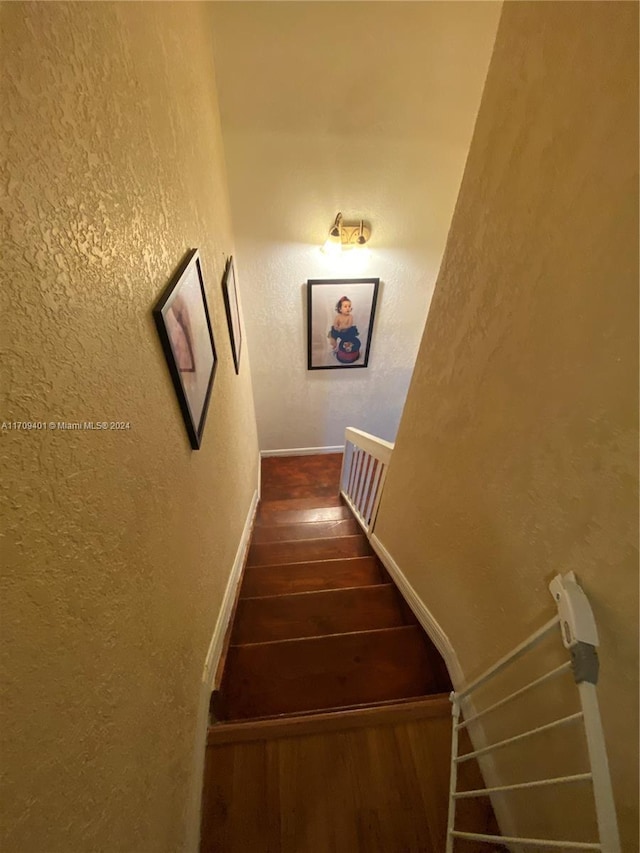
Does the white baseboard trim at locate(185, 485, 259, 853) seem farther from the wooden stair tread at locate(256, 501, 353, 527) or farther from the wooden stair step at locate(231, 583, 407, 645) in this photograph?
the wooden stair tread at locate(256, 501, 353, 527)

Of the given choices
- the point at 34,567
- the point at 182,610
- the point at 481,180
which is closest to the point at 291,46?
the point at 481,180

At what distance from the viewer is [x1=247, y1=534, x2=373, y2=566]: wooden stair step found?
2076mm

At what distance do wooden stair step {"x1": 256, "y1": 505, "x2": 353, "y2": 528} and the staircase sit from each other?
881 mm

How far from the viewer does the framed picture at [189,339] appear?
0.74 meters

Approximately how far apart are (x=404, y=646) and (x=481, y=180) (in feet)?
5.43

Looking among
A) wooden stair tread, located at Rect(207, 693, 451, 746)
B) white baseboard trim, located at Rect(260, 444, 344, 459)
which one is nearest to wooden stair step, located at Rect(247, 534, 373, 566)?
wooden stair tread, located at Rect(207, 693, 451, 746)

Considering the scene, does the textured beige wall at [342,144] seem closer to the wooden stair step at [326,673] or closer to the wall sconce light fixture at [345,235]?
the wall sconce light fixture at [345,235]

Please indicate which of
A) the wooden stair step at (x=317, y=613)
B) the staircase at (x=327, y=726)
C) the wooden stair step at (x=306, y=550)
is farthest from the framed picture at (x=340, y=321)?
the wooden stair step at (x=317, y=613)

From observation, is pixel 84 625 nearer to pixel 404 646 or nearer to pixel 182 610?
pixel 182 610

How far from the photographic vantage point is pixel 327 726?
1.12 meters

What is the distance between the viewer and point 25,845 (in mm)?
360

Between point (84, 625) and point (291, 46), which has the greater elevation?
point (291, 46)

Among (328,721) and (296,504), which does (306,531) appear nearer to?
(296,504)

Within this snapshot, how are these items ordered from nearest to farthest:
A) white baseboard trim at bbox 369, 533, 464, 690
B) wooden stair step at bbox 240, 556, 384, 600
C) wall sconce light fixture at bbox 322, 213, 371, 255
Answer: white baseboard trim at bbox 369, 533, 464, 690 → wooden stair step at bbox 240, 556, 384, 600 → wall sconce light fixture at bbox 322, 213, 371, 255
